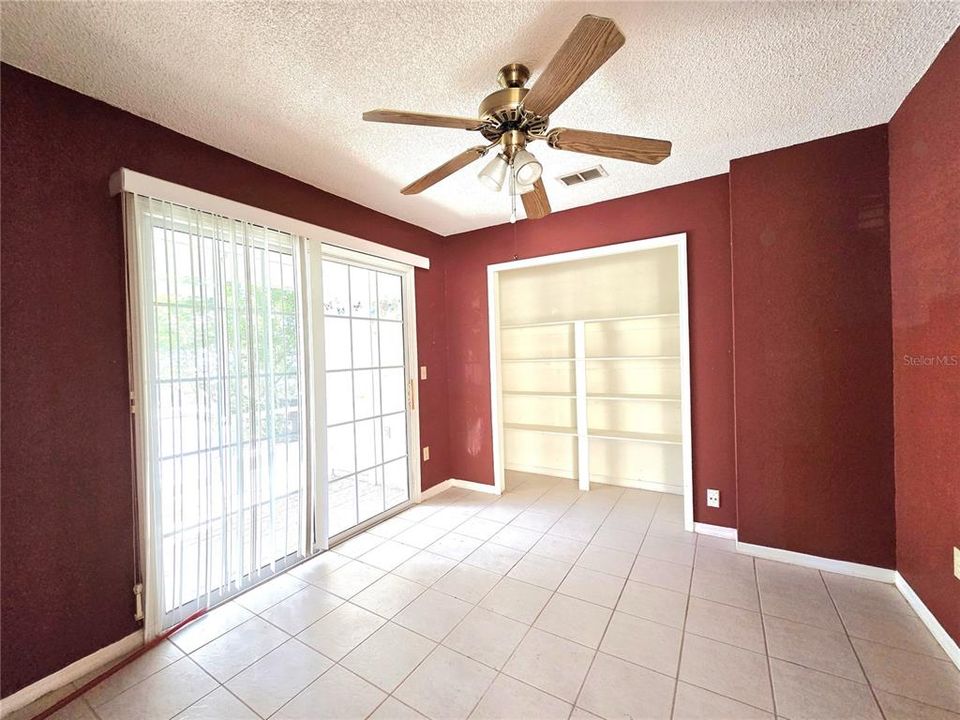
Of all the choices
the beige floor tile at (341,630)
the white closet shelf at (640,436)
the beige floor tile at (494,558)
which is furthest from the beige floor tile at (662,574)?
the beige floor tile at (341,630)

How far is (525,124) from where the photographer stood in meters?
1.47

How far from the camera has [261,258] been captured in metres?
2.17

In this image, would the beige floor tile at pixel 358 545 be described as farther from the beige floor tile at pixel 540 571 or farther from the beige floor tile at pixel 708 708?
the beige floor tile at pixel 708 708

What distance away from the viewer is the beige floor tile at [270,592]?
1.99 metres

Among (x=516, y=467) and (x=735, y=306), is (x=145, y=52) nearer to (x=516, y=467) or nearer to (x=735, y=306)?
(x=735, y=306)

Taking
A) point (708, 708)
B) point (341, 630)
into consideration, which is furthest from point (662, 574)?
point (341, 630)

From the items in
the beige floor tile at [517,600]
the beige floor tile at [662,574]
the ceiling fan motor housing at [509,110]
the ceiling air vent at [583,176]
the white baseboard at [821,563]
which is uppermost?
the ceiling air vent at [583,176]

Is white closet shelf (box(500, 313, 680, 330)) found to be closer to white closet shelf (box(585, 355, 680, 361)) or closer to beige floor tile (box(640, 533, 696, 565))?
white closet shelf (box(585, 355, 680, 361))

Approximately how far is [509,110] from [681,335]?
2010mm

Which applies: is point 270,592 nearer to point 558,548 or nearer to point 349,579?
point 349,579

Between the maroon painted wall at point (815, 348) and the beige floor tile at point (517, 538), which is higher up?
the maroon painted wall at point (815, 348)

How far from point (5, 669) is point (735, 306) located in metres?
3.86

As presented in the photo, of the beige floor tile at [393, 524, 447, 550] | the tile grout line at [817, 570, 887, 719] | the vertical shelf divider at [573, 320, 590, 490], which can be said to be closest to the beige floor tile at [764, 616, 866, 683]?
the tile grout line at [817, 570, 887, 719]

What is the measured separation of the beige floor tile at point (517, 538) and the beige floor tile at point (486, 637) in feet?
2.21
